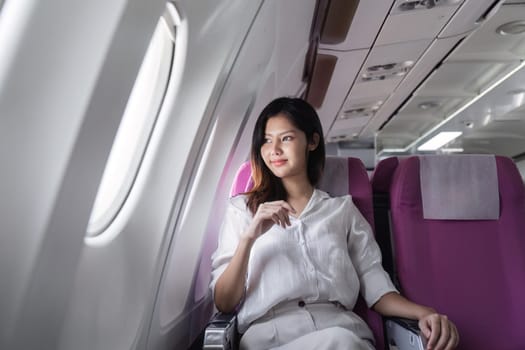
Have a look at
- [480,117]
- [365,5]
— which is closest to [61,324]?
[365,5]

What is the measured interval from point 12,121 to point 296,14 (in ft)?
7.53

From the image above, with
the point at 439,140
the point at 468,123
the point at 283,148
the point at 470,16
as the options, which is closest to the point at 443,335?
the point at 283,148

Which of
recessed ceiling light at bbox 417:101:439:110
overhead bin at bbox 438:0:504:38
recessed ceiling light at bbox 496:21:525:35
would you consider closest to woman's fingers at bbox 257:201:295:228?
overhead bin at bbox 438:0:504:38

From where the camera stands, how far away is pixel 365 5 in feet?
10.2

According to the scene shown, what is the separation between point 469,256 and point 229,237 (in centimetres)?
114

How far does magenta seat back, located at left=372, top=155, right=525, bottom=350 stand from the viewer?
1.80 meters

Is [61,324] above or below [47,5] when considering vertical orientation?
below

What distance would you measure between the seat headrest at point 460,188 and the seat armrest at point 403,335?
561 mm

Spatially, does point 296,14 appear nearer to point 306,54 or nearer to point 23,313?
point 306,54

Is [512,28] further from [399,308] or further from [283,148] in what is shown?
[399,308]

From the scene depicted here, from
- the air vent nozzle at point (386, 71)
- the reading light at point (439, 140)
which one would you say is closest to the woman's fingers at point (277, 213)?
the air vent nozzle at point (386, 71)

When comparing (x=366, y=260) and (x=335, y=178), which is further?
(x=335, y=178)

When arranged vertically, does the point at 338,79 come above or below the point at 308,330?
above

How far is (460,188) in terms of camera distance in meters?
1.94
